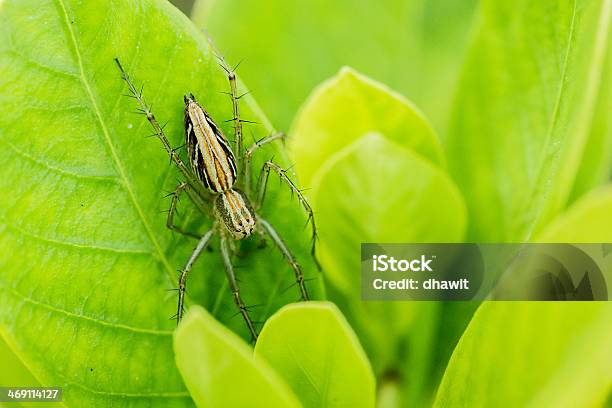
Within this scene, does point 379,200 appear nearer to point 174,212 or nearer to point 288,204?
point 288,204

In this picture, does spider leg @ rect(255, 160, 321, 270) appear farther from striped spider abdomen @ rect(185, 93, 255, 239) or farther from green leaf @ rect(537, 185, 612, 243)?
green leaf @ rect(537, 185, 612, 243)

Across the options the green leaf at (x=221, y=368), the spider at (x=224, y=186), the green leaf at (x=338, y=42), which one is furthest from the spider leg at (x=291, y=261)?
the green leaf at (x=338, y=42)

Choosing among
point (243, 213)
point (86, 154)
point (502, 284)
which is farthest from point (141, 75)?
point (502, 284)

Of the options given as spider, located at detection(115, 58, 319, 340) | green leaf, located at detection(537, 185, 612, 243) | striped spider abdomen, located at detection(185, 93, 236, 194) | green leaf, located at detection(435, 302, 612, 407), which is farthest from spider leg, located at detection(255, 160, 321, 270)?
green leaf, located at detection(537, 185, 612, 243)

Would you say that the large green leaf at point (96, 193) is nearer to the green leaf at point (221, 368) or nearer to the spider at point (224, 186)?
the spider at point (224, 186)

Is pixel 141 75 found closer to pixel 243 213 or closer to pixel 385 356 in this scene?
pixel 243 213

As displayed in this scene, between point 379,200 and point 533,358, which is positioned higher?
point 379,200

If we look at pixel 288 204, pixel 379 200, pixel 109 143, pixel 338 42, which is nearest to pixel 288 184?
pixel 288 204
